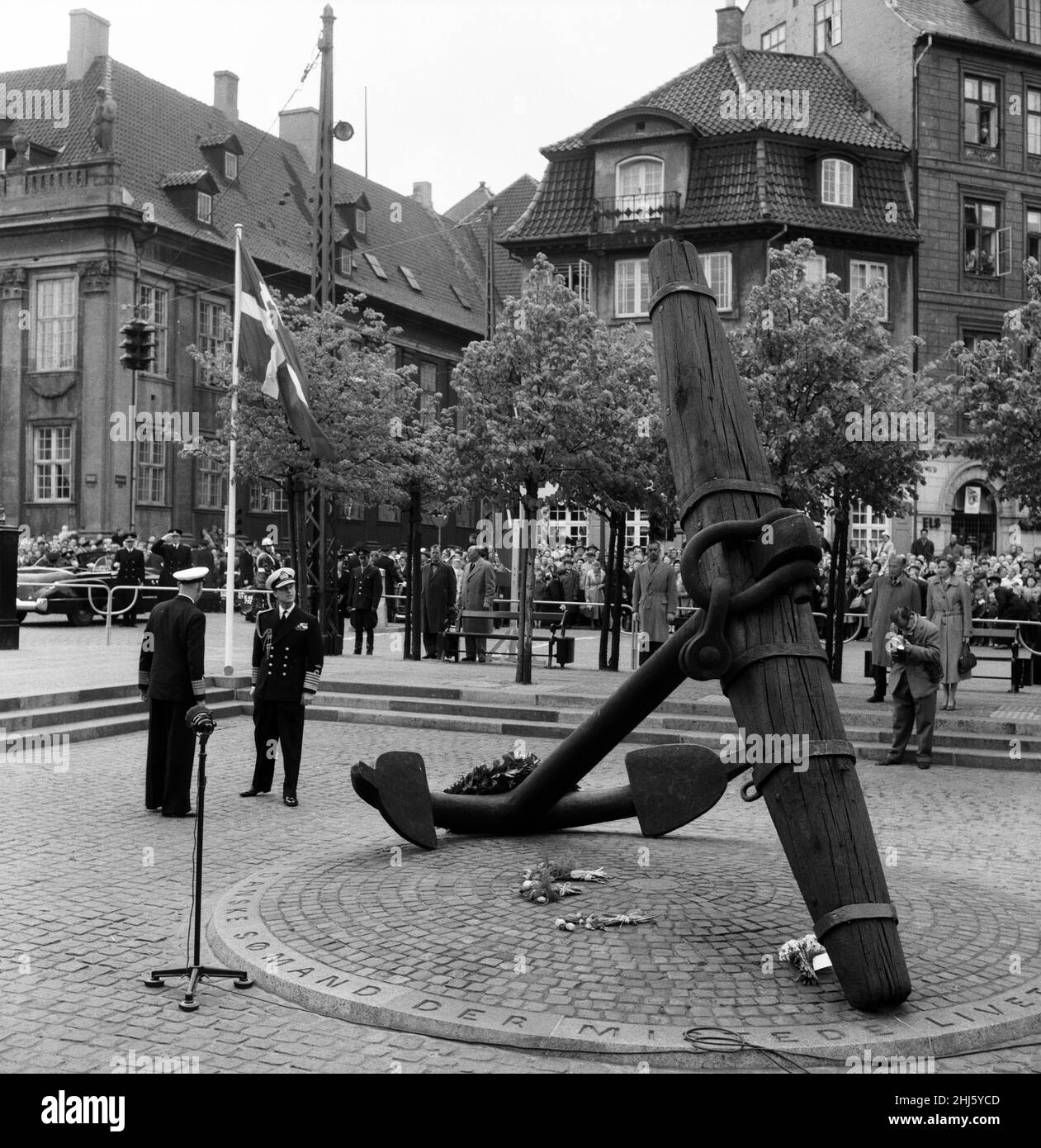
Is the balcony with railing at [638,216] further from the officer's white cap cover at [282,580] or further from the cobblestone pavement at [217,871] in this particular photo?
the officer's white cap cover at [282,580]

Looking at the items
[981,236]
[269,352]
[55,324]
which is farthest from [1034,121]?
[269,352]

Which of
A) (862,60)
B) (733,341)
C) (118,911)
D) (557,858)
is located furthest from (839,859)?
(862,60)

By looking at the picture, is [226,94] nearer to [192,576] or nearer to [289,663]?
[289,663]

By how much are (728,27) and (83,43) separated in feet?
68.8

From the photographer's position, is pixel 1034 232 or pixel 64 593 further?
pixel 1034 232

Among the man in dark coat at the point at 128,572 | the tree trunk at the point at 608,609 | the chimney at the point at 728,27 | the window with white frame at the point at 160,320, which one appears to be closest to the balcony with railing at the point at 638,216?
the chimney at the point at 728,27

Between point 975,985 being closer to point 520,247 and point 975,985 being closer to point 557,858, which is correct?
point 557,858

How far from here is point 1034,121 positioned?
127 ft

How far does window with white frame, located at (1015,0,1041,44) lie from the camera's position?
127 ft

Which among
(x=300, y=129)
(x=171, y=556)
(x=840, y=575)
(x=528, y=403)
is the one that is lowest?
(x=840, y=575)

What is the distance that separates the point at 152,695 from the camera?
9.98m

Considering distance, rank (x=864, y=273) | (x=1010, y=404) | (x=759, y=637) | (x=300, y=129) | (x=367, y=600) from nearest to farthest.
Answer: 1. (x=759, y=637)
2. (x=1010, y=404)
3. (x=367, y=600)
4. (x=864, y=273)
5. (x=300, y=129)

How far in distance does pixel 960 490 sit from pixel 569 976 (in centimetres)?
3477

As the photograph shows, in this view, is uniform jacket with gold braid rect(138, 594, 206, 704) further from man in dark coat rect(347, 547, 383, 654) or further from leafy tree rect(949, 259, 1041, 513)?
leafy tree rect(949, 259, 1041, 513)
